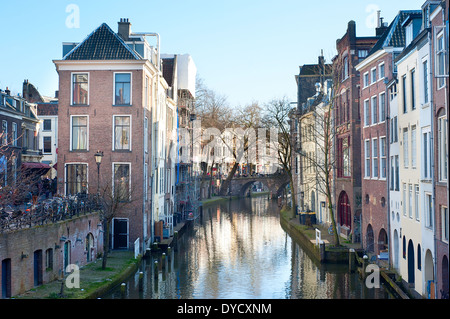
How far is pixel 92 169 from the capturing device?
33188 mm

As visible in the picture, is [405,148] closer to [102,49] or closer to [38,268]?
[38,268]

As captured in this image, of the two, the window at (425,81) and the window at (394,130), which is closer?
the window at (425,81)

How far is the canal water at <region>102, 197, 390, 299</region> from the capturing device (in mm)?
24250

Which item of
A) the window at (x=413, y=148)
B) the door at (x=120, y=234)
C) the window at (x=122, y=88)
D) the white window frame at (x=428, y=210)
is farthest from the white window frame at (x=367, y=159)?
the door at (x=120, y=234)

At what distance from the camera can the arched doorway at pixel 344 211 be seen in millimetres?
37688

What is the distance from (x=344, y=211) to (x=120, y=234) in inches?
653

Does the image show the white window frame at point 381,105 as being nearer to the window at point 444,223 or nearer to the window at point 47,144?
the window at point 444,223

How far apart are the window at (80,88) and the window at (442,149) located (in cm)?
2206

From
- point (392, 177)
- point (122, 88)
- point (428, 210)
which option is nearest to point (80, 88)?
point (122, 88)

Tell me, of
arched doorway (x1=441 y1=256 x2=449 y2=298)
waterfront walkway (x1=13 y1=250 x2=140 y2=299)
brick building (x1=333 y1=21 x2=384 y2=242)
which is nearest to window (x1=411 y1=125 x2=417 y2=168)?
arched doorway (x1=441 y1=256 x2=449 y2=298)

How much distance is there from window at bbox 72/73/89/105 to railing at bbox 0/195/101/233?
21.5 ft

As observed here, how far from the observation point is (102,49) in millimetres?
32938

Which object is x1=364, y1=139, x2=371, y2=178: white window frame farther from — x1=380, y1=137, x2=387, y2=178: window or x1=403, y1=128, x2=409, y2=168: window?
x1=403, y1=128, x2=409, y2=168: window

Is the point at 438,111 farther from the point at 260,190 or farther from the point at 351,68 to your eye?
the point at 260,190
